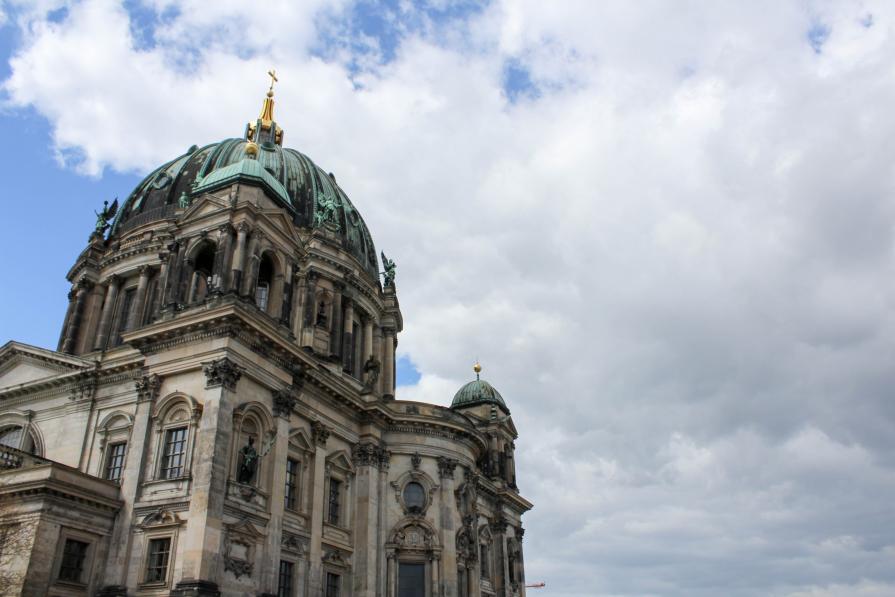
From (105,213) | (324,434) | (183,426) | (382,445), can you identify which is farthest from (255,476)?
(105,213)

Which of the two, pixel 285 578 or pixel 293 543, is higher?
pixel 293 543

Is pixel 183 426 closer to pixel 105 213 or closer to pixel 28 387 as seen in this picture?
pixel 28 387

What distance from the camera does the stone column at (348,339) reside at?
43.4m

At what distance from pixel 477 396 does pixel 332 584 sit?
2524cm

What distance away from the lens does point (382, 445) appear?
39094 millimetres

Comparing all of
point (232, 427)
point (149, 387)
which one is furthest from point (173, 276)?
point (232, 427)

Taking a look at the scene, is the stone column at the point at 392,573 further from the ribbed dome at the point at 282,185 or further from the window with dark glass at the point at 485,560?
the ribbed dome at the point at 282,185

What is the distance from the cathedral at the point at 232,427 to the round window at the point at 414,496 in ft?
0.38

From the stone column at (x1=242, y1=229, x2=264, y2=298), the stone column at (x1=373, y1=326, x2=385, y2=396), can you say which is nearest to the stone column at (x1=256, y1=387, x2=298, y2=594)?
the stone column at (x1=242, y1=229, x2=264, y2=298)

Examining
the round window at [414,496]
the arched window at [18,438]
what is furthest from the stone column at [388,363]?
the arched window at [18,438]

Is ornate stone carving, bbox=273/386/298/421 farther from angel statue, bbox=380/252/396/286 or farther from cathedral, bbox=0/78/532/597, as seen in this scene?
angel statue, bbox=380/252/396/286

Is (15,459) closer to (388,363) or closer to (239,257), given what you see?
(239,257)

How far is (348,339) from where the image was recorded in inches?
1747

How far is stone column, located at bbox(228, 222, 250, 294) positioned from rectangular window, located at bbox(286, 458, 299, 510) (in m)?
7.76
